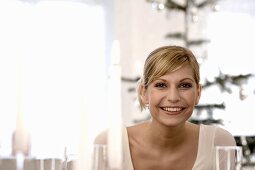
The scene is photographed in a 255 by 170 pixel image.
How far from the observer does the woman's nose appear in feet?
5.54

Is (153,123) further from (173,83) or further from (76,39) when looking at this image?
(76,39)

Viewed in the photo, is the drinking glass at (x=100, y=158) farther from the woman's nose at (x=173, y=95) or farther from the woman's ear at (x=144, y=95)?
the woman's ear at (x=144, y=95)

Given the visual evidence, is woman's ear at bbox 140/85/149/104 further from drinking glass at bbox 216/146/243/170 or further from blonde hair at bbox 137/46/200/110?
drinking glass at bbox 216/146/243/170

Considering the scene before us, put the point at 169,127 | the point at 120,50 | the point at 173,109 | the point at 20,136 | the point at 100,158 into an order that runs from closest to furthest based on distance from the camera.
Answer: the point at 20,136, the point at 100,158, the point at 173,109, the point at 169,127, the point at 120,50

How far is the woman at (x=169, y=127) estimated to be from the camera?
1.85 metres

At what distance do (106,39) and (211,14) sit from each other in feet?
4.84

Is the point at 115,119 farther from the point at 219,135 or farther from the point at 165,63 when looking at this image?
the point at 219,135

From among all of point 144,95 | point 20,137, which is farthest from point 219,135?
point 20,137

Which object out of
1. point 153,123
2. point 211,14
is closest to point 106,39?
→ point 211,14

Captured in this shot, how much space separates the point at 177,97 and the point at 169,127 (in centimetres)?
70

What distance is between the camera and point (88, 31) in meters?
6.22

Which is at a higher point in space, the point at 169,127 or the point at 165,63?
the point at 165,63

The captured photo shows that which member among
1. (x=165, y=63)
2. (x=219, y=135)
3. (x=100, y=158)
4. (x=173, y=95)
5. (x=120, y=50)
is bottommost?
(x=219, y=135)

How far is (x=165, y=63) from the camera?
1.96 m
